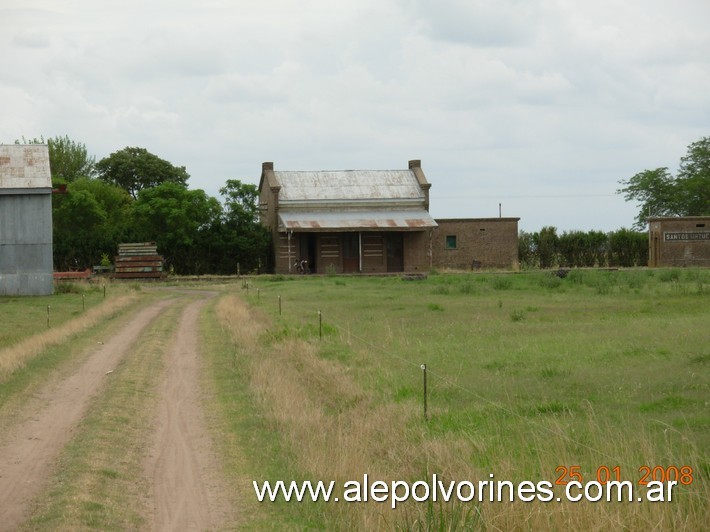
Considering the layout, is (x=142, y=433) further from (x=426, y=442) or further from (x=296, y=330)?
(x=296, y=330)

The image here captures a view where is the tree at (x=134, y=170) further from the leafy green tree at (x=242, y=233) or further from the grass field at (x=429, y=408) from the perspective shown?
the grass field at (x=429, y=408)

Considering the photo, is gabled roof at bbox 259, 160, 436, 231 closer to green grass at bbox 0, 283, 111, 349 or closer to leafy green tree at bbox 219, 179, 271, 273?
leafy green tree at bbox 219, 179, 271, 273

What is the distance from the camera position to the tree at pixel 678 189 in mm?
77000

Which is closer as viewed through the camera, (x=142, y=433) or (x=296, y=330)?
(x=142, y=433)

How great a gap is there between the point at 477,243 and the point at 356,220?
7.70 meters

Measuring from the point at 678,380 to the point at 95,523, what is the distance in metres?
8.34

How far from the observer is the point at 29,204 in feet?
134

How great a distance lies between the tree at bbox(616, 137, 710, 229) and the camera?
7700cm

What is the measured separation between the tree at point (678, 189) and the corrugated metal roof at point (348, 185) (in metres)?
25.8

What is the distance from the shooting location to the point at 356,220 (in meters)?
55.8

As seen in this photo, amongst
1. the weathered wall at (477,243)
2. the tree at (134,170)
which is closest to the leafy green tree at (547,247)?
the weathered wall at (477,243)

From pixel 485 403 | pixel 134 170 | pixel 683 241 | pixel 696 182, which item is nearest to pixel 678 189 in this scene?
pixel 696 182

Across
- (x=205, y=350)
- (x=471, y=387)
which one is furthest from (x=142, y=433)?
(x=205, y=350)

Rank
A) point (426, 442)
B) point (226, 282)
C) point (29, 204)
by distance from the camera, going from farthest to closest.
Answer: point (226, 282), point (29, 204), point (426, 442)
